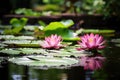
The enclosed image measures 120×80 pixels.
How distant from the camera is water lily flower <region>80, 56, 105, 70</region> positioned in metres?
2.63

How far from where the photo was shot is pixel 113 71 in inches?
97.7

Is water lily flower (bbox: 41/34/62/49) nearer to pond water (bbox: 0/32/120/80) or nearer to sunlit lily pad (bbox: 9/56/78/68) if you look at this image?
sunlit lily pad (bbox: 9/56/78/68)

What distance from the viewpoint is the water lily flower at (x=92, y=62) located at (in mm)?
2632

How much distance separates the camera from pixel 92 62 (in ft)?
9.24

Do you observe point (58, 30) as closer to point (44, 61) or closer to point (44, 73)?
point (44, 61)

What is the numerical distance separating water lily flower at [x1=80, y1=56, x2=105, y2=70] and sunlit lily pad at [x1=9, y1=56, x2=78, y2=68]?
0.08m

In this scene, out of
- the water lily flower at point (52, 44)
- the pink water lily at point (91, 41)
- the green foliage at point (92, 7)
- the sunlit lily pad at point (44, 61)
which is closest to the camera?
the sunlit lily pad at point (44, 61)

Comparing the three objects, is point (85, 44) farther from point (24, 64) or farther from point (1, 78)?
point (1, 78)

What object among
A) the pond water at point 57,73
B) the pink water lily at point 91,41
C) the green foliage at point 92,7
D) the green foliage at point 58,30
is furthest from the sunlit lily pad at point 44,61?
the green foliage at point 92,7

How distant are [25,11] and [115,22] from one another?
2.37 m

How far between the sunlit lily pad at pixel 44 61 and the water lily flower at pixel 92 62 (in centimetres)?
8

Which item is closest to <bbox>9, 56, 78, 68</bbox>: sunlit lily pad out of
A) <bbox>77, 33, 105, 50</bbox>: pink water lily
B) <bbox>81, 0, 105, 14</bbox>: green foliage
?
<bbox>77, 33, 105, 50</bbox>: pink water lily

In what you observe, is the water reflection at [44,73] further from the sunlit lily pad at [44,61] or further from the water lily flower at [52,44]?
the water lily flower at [52,44]

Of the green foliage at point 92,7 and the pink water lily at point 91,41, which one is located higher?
the green foliage at point 92,7
